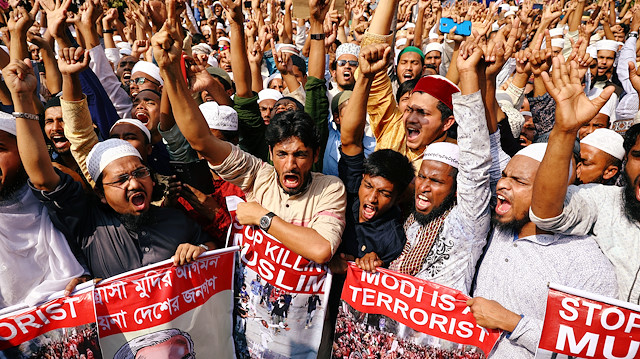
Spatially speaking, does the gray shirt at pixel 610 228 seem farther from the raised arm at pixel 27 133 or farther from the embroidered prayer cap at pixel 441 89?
the raised arm at pixel 27 133

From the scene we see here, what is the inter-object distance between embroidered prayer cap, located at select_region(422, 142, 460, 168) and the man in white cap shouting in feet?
4.30

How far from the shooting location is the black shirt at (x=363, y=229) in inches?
111

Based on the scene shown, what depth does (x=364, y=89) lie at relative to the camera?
2.78m

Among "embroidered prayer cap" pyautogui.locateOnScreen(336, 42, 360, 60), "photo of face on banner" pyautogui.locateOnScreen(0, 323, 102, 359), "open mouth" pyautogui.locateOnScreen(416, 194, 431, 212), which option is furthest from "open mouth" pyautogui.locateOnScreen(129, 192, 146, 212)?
Result: "embroidered prayer cap" pyautogui.locateOnScreen(336, 42, 360, 60)

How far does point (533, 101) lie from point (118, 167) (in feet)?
15.9

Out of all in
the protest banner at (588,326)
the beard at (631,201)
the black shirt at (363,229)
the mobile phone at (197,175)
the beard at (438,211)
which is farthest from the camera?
the mobile phone at (197,175)

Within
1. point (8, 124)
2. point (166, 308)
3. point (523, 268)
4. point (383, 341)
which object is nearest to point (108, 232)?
point (166, 308)

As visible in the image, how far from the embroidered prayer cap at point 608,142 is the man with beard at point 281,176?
83.8 inches

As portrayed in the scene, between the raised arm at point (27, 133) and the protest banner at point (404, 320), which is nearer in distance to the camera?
the raised arm at point (27, 133)

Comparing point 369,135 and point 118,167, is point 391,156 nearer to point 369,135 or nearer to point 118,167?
point 369,135

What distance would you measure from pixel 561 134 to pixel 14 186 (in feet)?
9.85

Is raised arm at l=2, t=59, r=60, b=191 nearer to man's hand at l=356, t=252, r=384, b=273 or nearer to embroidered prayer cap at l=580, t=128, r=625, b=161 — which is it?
man's hand at l=356, t=252, r=384, b=273

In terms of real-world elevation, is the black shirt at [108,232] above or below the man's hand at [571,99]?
below

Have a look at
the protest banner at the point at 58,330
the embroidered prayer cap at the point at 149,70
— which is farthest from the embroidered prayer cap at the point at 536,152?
the embroidered prayer cap at the point at 149,70
